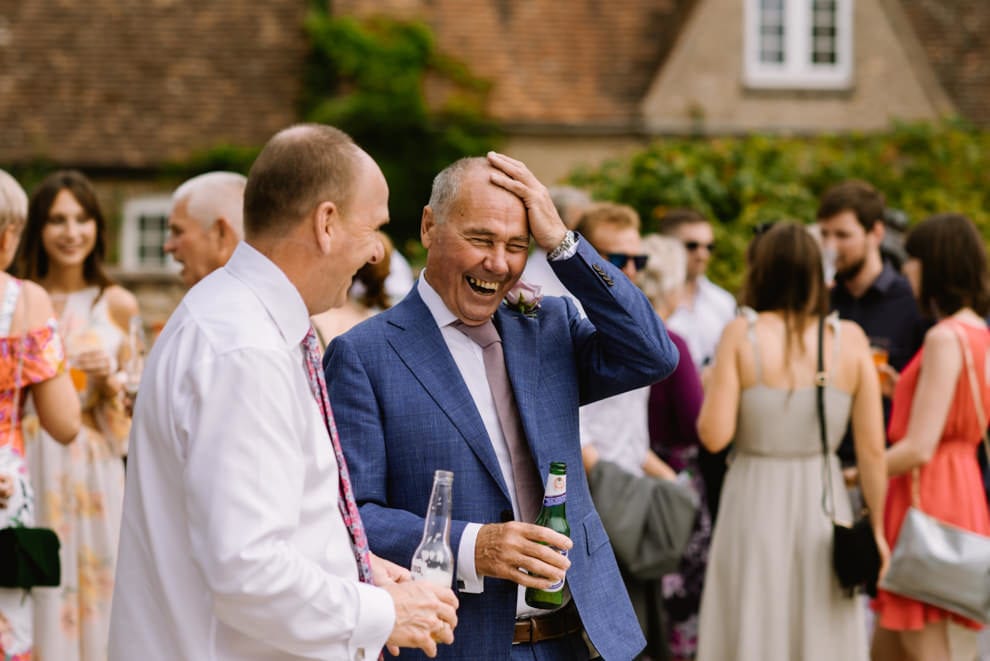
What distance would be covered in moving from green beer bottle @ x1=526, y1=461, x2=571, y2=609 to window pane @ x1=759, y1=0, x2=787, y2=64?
1519cm

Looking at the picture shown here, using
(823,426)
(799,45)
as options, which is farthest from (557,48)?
(823,426)

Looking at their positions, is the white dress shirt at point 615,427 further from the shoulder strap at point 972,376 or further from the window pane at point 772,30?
the window pane at point 772,30

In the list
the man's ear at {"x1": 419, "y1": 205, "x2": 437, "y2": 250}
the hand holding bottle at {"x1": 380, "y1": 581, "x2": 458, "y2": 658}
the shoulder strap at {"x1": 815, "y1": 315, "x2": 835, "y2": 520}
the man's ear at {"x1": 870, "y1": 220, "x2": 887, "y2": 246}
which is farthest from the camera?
the man's ear at {"x1": 870, "y1": 220, "x2": 887, "y2": 246}

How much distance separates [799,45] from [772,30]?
1.47 feet

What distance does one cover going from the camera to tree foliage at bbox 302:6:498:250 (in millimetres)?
16172

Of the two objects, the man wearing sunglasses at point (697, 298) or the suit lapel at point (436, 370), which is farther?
the man wearing sunglasses at point (697, 298)

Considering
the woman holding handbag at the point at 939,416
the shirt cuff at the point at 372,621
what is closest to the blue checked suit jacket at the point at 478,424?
the shirt cuff at the point at 372,621

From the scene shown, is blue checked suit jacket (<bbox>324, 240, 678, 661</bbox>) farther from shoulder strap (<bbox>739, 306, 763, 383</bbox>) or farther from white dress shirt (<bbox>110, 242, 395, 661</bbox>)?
→ shoulder strap (<bbox>739, 306, 763, 383</bbox>)

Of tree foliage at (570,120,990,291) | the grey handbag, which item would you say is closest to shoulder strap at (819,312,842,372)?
the grey handbag

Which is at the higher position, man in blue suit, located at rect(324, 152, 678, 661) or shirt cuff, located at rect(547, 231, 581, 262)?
shirt cuff, located at rect(547, 231, 581, 262)

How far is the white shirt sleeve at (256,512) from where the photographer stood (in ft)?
7.39

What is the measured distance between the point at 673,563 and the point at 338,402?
258 cm

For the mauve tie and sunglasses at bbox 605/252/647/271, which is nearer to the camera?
the mauve tie

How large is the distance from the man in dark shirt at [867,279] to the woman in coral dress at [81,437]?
3.83 m
